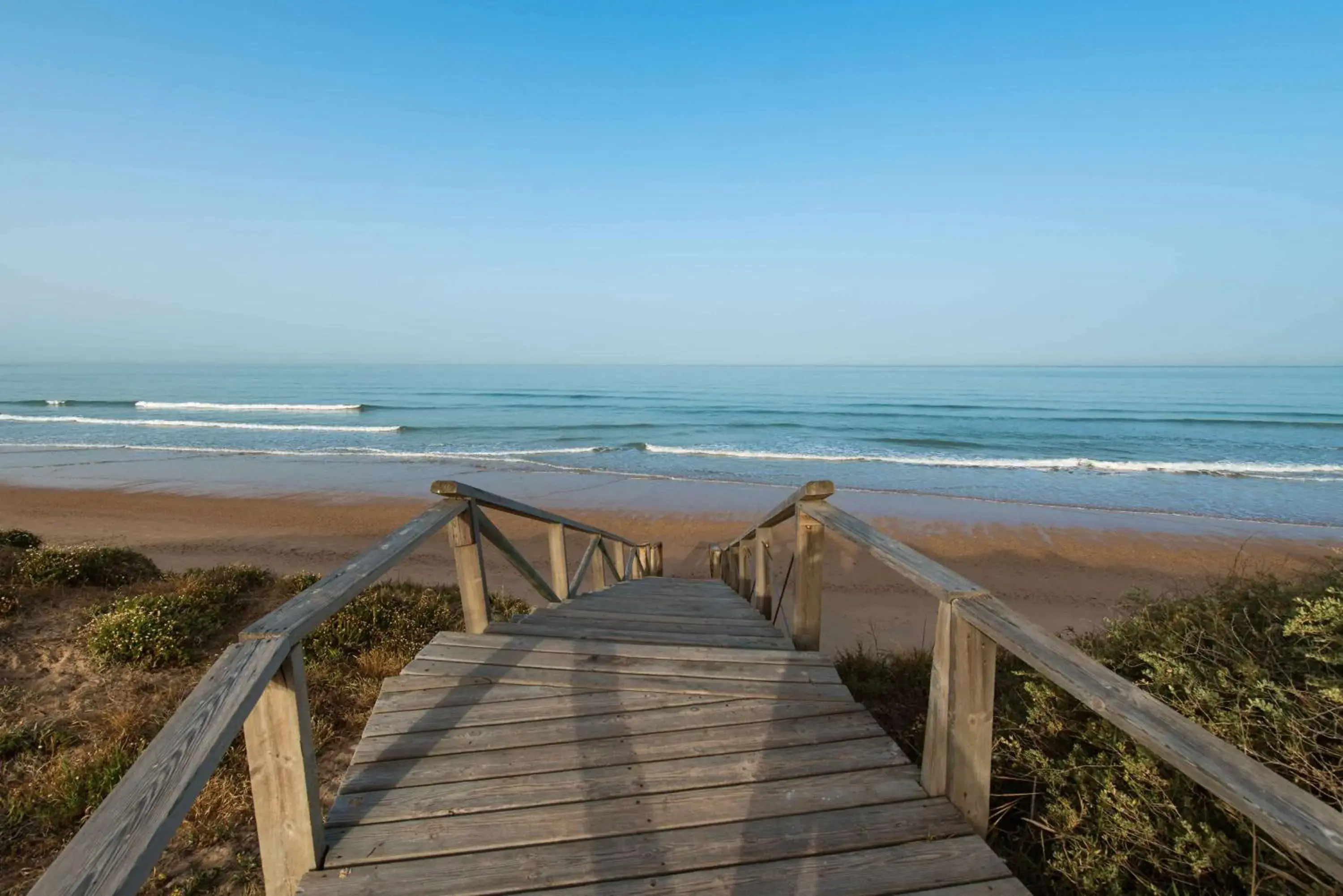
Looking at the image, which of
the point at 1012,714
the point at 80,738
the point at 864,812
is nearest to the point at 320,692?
the point at 80,738

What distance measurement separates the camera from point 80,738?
12.5 feet

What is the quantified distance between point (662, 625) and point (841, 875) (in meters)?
2.80

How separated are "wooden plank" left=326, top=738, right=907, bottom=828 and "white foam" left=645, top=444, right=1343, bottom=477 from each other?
20987 mm

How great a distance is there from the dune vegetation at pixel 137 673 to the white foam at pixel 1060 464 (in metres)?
18.1

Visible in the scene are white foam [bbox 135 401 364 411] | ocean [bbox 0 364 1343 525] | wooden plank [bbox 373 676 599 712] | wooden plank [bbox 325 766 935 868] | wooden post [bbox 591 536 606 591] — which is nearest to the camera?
→ wooden plank [bbox 325 766 935 868]

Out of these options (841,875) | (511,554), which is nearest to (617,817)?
(841,875)

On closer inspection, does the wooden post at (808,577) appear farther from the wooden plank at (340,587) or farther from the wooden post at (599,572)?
the wooden post at (599,572)

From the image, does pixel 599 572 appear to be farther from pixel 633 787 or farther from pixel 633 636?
pixel 633 787

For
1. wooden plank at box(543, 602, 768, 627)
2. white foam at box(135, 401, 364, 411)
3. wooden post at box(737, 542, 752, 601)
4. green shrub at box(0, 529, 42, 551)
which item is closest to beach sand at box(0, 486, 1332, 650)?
wooden post at box(737, 542, 752, 601)

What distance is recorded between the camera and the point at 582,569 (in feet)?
22.9

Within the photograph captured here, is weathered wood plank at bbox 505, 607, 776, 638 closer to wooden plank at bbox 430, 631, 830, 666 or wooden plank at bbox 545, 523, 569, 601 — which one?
wooden plank at bbox 430, 631, 830, 666

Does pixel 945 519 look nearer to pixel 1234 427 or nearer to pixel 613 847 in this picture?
pixel 613 847

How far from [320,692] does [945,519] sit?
530 inches

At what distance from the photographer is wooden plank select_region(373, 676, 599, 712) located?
9.64 ft
